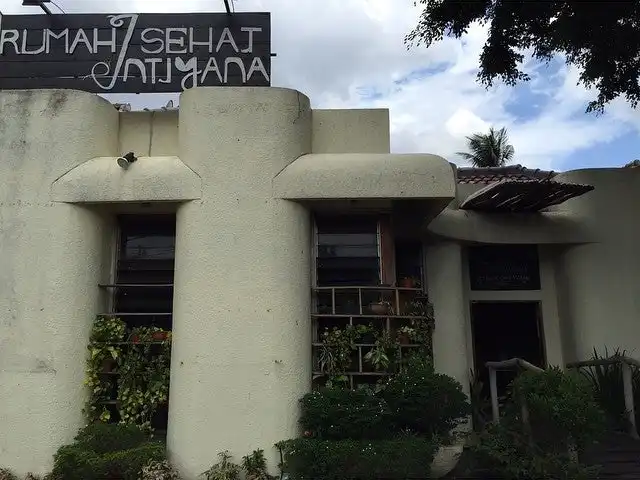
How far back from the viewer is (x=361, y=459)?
19.3 feet

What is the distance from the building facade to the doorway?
1.47 meters

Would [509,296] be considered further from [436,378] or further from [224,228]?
[224,228]

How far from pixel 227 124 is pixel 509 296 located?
5.46 m

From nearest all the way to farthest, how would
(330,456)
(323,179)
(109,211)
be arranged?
1. (330,456)
2. (323,179)
3. (109,211)

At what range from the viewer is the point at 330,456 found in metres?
5.93

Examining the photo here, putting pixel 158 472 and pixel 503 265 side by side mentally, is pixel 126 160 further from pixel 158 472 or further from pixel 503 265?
pixel 503 265

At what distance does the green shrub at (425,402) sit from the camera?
6324mm

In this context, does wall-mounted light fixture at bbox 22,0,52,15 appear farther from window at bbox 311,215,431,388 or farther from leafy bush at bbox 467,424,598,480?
leafy bush at bbox 467,424,598,480

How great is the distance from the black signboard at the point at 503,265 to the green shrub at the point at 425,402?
3.51m

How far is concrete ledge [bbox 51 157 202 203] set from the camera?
6.98 metres

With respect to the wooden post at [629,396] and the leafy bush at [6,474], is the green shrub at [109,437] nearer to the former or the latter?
the leafy bush at [6,474]

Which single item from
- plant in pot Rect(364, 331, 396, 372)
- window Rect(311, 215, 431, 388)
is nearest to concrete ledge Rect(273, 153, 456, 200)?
window Rect(311, 215, 431, 388)

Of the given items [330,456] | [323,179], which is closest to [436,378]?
[330,456]

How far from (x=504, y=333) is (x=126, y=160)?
6.61 m
